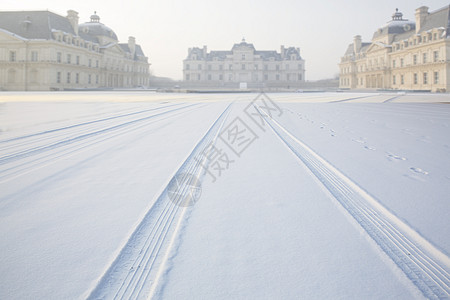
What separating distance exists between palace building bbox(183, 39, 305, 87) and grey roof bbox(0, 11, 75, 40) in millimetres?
43094

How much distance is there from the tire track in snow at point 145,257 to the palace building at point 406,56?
174 ft

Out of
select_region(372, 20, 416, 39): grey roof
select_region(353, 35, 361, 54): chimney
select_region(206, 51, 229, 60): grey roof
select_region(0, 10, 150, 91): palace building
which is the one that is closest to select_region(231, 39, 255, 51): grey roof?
select_region(206, 51, 229, 60): grey roof

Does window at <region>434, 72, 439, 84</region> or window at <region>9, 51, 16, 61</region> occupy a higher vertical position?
window at <region>9, 51, 16, 61</region>

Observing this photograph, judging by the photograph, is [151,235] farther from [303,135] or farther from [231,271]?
[303,135]

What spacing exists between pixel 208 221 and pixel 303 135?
589 centimetres

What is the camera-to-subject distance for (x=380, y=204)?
3.42m

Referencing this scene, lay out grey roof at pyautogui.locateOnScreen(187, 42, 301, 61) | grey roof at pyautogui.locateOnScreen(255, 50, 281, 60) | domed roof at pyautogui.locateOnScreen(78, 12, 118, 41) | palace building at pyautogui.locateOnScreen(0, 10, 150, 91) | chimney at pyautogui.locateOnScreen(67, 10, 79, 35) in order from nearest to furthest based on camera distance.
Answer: palace building at pyautogui.locateOnScreen(0, 10, 150, 91) < chimney at pyautogui.locateOnScreen(67, 10, 79, 35) < domed roof at pyautogui.locateOnScreen(78, 12, 118, 41) < grey roof at pyautogui.locateOnScreen(187, 42, 301, 61) < grey roof at pyautogui.locateOnScreen(255, 50, 281, 60)

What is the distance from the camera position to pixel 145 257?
2398 mm

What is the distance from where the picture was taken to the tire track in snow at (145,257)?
6.67 feet

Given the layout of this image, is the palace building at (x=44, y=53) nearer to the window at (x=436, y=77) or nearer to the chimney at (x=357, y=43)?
the chimney at (x=357, y=43)

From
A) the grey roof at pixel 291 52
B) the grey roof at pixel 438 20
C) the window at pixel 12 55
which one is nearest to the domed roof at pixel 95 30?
the window at pixel 12 55

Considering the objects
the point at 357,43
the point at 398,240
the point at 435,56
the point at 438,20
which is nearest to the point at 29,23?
the point at 435,56

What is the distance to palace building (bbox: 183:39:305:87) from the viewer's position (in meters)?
92.1

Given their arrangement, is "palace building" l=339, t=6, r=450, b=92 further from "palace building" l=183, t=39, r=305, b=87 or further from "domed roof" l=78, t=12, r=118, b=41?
"domed roof" l=78, t=12, r=118, b=41
